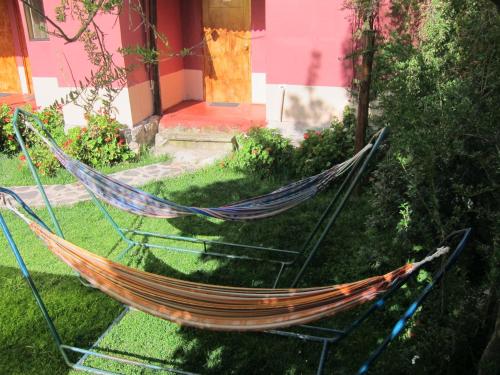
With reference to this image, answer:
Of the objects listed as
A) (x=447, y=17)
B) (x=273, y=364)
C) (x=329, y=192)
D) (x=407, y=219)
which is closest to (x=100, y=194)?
(x=273, y=364)

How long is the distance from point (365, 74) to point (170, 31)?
13.0ft

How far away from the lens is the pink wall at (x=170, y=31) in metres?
6.96

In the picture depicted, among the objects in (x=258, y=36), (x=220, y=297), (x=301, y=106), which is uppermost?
(x=258, y=36)

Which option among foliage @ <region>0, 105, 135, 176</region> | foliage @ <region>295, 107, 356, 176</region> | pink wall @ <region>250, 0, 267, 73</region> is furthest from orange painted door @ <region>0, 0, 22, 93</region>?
foliage @ <region>295, 107, 356, 176</region>

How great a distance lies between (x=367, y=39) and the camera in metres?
4.21

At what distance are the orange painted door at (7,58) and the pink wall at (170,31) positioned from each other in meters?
3.84

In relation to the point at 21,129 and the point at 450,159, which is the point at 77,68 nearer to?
the point at 21,129

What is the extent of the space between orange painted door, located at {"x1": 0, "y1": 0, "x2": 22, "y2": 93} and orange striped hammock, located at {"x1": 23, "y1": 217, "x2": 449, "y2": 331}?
816 cm

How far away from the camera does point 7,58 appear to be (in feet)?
30.3

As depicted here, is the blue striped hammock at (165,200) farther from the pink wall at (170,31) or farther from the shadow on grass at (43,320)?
the pink wall at (170,31)

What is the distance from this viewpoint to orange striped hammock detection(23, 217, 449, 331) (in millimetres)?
2031

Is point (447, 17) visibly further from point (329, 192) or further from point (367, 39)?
point (329, 192)

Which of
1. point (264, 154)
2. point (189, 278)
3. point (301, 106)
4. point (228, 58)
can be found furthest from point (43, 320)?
point (228, 58)

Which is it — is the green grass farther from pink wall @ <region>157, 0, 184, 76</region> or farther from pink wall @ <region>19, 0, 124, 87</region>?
pink wall @ <region>157, 0, 184, 76</region>
